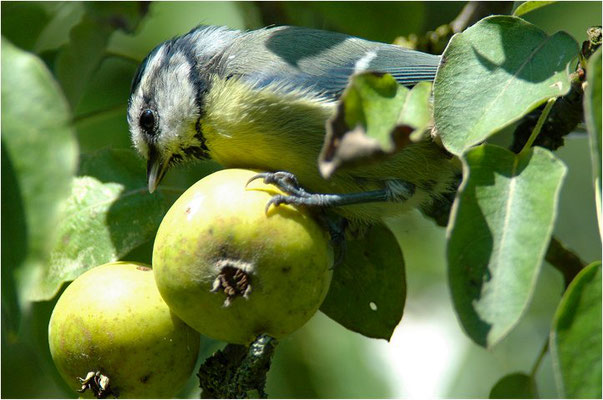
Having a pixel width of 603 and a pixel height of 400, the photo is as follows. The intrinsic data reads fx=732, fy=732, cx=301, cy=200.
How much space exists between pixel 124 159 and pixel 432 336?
133 centimetres

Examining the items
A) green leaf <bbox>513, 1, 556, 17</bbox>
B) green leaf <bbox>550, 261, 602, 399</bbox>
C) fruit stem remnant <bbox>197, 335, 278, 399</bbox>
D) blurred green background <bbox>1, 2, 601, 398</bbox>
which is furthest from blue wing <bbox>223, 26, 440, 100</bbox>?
green leaf <bbox>550, 261, 602, 399</bbox>

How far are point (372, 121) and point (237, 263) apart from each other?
38cm

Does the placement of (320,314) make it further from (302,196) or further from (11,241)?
(11,241)

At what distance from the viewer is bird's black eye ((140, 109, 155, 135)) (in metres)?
2.22

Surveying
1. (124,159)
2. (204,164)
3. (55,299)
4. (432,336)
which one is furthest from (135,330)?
(432,336)

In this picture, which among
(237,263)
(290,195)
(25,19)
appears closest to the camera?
(237,263)

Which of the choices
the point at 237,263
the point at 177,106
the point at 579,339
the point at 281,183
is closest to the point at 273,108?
the point at 177,106

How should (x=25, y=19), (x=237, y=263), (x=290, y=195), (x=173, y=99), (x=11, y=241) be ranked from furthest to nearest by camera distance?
1. (x=25, y=19)
2. (x=173, y=99)
3. (x=290, y=195)
4. (x=237, y=263)
5. (x=11, y=241)

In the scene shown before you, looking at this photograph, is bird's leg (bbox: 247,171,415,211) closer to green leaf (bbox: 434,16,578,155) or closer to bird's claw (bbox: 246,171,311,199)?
bird's claw (bbox: 246,171,311,199)

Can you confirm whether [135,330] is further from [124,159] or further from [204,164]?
Result: [204,164]

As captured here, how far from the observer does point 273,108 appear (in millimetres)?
1971

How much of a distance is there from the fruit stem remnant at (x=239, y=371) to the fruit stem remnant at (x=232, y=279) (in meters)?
0.14

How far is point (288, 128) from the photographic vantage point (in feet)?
6.36

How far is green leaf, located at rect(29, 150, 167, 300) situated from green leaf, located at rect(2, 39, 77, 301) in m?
0.64
